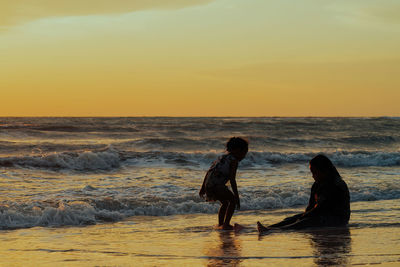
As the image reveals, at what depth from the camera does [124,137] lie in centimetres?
3431

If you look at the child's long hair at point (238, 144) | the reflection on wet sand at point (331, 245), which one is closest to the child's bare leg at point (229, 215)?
the child's long hair at point (238, 144)

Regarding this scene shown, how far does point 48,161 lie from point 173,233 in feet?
39.1

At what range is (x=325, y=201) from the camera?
304 inches

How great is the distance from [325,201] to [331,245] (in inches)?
52.8

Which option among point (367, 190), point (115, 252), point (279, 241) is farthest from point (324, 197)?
point (367, 190)

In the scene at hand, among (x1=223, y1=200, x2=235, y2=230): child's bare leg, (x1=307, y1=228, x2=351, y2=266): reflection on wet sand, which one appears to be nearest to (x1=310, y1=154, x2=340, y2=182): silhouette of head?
(x1=307, y1=228, x2=351, y2=266): reflection on wet sand

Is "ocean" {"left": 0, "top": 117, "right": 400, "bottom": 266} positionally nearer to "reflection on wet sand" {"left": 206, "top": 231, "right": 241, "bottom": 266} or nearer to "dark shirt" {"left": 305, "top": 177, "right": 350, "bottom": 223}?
"reflection on wet sand" {"left": 206, "top": 231, "right": 241, "bottom": 266}

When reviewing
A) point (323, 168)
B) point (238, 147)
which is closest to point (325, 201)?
point (323, 168)

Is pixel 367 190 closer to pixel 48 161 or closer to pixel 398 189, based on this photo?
pixel 398 189

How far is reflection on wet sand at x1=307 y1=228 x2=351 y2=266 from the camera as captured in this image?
5552 mm

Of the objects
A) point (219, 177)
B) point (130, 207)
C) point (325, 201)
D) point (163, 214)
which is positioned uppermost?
point (219, 177)

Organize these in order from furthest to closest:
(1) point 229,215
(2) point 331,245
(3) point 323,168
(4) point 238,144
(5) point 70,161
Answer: (5) point 70,161
(1) point 229,215
(4) point 238,144
(3) point 323,168
(2) point 331,245

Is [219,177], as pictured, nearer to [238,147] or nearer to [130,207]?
[238,147]

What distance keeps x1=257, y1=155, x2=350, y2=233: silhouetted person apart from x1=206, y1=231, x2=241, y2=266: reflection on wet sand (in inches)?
24.1
